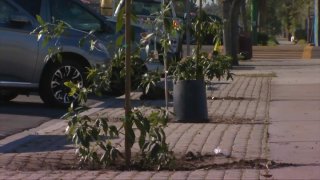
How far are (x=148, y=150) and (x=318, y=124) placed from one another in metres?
4.29

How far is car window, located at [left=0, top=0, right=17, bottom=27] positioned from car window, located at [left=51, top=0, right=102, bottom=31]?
32.4 inches

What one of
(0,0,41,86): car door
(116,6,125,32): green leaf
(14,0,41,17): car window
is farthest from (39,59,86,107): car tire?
(116,6,125,32): green leaf

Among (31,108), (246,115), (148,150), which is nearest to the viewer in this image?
(148,150)

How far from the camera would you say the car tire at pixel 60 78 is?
14.3 metres

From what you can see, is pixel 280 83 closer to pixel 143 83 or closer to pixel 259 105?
pixel 259 105

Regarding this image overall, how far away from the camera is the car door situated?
561 inches

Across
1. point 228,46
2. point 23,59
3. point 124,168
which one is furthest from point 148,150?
point 228,46

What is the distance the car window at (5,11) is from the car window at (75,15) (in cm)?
82

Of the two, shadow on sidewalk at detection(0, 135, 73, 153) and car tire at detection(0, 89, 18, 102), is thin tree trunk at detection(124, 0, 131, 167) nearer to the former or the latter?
shadow on sidewalk at detection(0, 135, 73, 153)

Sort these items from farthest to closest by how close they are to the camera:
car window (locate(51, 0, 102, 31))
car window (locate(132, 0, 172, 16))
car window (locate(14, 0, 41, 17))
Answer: car window (locate(132, 0, 172, 16)) → car window (locate(51, 0, 102, 31)) → car window (locate(14, 0, 41, 17))

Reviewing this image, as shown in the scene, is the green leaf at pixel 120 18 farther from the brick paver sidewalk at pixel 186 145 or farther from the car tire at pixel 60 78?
the car tire at pixel 60 78

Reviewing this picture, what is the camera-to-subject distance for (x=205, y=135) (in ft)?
36.6

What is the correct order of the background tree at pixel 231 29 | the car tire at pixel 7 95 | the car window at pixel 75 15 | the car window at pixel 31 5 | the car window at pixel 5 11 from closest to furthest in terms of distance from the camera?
the car window at pixel 5 11
the car window at pixel 31 5
the car window at pixel 75 15
the car tire at pixel 7 95
the background tree at pixel 231 29

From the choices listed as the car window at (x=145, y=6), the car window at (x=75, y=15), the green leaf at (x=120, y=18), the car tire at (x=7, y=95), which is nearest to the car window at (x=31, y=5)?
the car window at (x=75, y=15)
